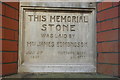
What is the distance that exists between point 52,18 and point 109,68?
3.16 feet

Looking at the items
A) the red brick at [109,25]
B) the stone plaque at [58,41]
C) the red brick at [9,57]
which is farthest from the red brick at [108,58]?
the red brick at [9,57]

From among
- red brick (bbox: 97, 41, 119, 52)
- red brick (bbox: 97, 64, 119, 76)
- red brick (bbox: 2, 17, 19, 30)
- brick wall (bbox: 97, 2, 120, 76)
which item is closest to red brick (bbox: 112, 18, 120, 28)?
brick wall (bbox: 97, 2, 120, 76)

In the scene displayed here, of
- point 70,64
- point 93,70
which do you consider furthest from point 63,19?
point 93,70

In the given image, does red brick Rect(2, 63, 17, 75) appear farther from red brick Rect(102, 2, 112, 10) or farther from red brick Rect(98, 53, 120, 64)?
red brick Rect(102, 2, 112, 10)

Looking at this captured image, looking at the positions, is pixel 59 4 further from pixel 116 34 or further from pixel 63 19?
pixel 116 34

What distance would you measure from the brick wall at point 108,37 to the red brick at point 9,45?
3.49 feet

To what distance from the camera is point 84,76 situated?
182 centimetres

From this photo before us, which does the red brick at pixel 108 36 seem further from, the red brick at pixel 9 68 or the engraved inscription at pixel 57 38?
the red brick at pixel 9 68

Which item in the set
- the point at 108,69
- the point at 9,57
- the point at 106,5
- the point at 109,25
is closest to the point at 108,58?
the point at 108,69

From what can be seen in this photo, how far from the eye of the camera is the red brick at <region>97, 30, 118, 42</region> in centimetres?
177

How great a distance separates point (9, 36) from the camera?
1820mm

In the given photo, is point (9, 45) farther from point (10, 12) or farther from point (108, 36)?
point (108, 36)

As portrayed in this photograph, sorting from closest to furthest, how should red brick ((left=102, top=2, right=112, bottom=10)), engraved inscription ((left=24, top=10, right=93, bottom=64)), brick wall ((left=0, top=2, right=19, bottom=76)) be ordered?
brick wall ((left=0, top=2, right=19, bottom=76)) < red brick ((left=102, top=2, right=112, bottom=10)) < engraved inscription ((left=24, top=10, right=93, bottom=64))

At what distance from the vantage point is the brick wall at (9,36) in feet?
5.71
